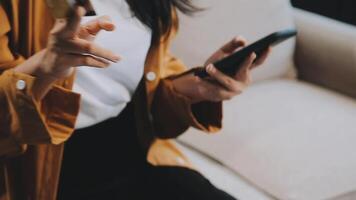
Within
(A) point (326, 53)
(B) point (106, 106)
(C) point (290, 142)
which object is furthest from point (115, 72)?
(A) point (326, 53)

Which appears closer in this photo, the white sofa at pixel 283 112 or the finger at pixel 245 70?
the finger at pixel 245 70

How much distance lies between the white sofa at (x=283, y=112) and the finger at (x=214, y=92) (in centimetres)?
22

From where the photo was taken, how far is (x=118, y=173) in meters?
0.97

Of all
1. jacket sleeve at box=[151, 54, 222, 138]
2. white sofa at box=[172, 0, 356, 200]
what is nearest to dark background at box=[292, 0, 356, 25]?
white sofa at box=[172, 0, 356, 200]

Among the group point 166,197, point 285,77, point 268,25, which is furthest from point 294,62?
point 166,197

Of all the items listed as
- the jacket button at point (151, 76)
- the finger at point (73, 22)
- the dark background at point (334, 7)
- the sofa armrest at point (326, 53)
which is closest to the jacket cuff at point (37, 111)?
the finger at point (73, 22)

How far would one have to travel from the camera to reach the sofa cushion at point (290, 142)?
110cm

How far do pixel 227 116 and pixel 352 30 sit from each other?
1.48 feet

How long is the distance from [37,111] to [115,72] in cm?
22

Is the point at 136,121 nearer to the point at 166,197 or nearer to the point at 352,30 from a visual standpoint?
the point at 166,197

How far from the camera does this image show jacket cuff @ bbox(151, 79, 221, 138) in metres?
1.01

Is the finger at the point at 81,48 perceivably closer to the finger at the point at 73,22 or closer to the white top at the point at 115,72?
the finger at the point at 73,22

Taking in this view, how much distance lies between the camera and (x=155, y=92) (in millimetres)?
1042

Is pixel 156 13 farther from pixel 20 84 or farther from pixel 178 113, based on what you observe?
pixel 20 84
